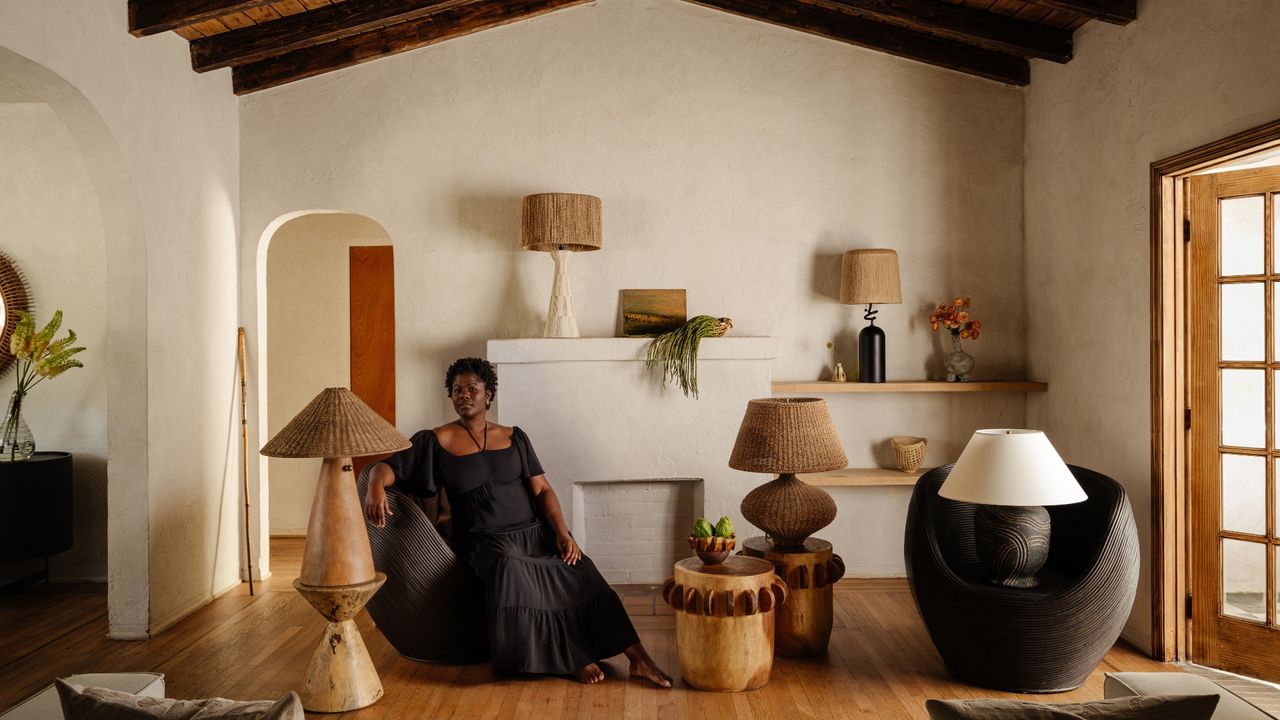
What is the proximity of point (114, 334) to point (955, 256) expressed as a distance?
4596 mm

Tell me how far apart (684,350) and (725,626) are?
1811 millimetres

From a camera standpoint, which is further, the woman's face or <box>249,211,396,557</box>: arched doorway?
<box>249,211,396,557</box>: arched doorway

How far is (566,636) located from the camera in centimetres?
361

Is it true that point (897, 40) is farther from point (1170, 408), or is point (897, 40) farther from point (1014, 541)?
point (1014, 541)

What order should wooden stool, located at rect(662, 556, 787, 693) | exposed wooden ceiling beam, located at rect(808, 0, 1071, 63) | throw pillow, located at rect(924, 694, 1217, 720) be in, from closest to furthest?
throw pillow, located at rect(924, 694, 1217, 720), wooden stool, located at rect(662, 556, 787, 693), exposed wooden ceiling beam, located at rect(808, 0, 1071, 63)

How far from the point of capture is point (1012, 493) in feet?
10.0

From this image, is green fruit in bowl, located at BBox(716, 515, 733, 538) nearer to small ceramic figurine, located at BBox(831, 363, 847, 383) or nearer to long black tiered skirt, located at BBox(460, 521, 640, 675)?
long black tiered skirt, located at BBox(460, 521, 640, 675)

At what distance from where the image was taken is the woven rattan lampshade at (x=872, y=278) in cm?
484

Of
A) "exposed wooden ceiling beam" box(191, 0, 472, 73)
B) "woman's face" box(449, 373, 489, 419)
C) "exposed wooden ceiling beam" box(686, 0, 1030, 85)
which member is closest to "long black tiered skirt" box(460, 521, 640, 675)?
"woman's face" box(449, 373, 489, 419)

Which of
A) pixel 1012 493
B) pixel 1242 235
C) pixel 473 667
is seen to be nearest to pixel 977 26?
pixel 1242 235

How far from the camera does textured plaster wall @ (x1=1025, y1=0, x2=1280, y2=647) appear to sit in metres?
3.32

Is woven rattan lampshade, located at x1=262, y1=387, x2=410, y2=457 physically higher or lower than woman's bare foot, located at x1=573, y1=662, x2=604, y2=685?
higher

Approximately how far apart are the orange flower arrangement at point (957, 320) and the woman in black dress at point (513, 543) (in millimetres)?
2539

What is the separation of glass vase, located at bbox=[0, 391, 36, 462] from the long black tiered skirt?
2.72 meters
